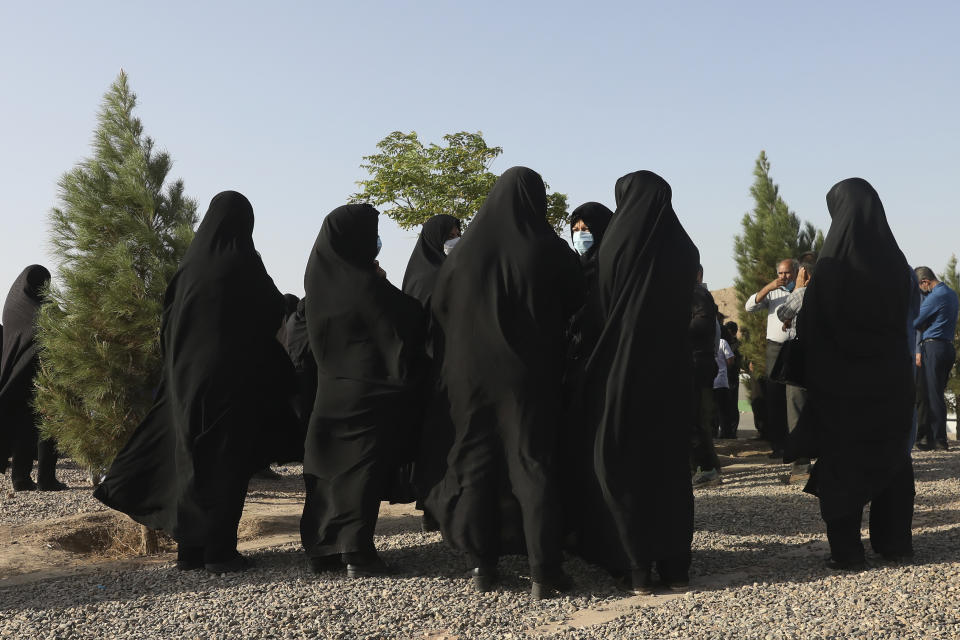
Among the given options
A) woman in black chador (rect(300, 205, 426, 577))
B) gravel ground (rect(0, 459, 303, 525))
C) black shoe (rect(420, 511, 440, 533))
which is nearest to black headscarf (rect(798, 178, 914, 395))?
woman in black chador (rect(300, 205, 426, 577))

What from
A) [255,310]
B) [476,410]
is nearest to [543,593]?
[476,410]

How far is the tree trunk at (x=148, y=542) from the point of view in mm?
6027

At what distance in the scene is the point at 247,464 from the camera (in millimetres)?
4855

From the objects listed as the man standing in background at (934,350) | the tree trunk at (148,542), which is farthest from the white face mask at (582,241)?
the man standing in background at (934,350)

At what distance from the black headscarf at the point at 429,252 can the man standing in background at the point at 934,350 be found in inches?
229

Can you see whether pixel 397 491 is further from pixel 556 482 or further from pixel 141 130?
pixel 141 130

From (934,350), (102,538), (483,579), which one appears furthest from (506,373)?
(934,350)

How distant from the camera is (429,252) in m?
6.00

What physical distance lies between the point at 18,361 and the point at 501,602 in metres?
6.14

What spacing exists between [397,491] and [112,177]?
9.89ft

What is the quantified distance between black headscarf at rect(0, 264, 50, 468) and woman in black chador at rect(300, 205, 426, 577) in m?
4.76

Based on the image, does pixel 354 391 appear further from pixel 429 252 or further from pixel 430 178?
pixel 430 178

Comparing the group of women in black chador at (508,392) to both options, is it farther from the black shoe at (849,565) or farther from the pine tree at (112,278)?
the pine tree at (112,278)

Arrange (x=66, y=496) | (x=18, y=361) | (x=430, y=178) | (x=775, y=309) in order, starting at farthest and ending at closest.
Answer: (x=430, y=178) → (x=18, y=361) → (x=66, y=496) → (x=775, y=309)
